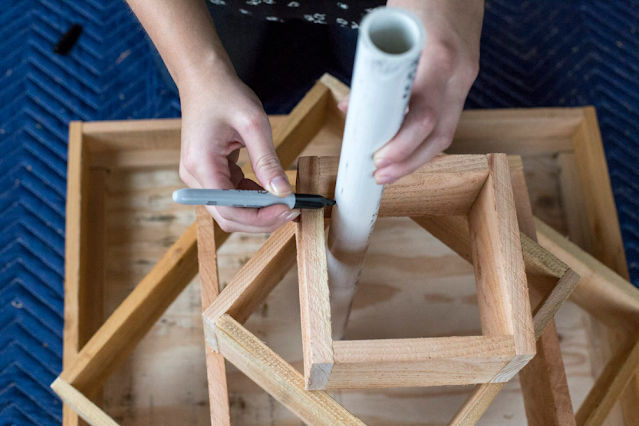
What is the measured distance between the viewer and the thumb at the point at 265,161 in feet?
1.06

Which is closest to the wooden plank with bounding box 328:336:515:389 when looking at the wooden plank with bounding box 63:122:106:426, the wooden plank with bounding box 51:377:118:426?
the wooden plank with bounding box 51:377:118:426

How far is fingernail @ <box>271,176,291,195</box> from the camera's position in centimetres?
32

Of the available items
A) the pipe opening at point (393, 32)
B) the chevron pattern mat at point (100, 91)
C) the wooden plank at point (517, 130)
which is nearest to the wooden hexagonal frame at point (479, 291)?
the pipe opening at point (393, 32)

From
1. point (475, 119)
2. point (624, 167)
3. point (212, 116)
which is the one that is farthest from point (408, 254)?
point (624, 167)

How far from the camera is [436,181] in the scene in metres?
0.33

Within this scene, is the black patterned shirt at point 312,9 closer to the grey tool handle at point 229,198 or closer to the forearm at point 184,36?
the forearm at point 184,36

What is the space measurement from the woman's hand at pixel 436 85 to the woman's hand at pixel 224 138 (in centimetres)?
7

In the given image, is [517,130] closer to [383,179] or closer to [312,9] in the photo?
[312,9]

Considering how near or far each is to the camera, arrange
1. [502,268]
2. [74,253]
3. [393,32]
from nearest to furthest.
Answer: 1. [393,32]
2. [502,268]
3. [74,253]

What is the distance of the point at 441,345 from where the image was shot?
29 centimetres

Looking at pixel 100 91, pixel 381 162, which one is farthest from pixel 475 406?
pixel 100 91

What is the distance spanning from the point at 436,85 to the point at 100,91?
61cm

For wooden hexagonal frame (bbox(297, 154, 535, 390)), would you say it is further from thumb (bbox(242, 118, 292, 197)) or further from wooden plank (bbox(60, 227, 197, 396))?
wooden plank (bbox(60, 227, 197, 396))

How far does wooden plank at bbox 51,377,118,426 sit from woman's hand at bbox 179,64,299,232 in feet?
0.61
